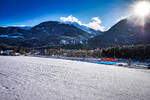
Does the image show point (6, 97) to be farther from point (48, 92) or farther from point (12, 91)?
point (48, 92)

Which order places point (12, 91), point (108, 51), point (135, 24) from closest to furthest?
point (12, 91) < point (108, 51) < point (135, 24)

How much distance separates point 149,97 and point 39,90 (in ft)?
16.9

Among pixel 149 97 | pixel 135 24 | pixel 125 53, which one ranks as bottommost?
pixel 149 97

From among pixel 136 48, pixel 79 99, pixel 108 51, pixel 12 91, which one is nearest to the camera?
pixel 79 99

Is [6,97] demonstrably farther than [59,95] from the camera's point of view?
No

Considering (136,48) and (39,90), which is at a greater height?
(136,48)

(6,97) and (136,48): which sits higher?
(136,48)

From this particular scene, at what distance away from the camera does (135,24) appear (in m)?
94.5

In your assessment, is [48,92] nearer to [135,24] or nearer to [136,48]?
[136,48]

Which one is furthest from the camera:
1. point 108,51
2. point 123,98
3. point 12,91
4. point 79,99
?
point 108,51

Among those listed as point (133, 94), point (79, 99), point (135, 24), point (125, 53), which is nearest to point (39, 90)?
point (79, 99)

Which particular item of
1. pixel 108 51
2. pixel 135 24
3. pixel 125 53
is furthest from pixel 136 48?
pixel 135 24

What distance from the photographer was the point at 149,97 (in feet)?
13.3

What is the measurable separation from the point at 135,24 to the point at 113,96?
114m
